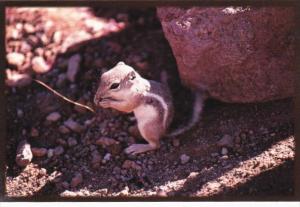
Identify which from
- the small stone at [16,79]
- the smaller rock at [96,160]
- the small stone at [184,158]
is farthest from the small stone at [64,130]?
the small stone at [184,158]

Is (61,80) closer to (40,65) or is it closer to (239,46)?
(40,65)

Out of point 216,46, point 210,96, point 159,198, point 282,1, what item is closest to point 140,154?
point 159,198

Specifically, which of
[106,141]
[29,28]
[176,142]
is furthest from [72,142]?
[29,28]

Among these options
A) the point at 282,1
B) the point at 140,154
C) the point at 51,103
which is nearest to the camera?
the point at 282,1

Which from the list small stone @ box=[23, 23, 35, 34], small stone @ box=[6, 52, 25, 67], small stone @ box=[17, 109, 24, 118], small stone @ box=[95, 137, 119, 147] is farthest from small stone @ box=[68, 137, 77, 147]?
small stone @ box=[23, 23, 35, 34]

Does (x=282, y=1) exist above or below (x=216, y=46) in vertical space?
above

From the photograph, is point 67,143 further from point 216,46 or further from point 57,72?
point 216,46
